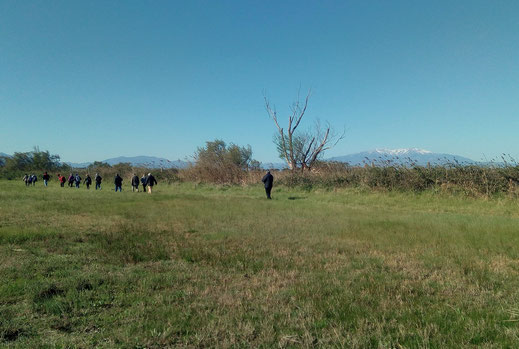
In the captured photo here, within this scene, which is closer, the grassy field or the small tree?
the grassy field

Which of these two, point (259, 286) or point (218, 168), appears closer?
point (259, 286)

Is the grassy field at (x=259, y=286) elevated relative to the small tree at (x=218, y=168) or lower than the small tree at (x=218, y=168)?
lower

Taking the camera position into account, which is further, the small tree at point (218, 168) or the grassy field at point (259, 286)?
the small tree at point (218, 168)

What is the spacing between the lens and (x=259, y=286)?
4680 millimetres

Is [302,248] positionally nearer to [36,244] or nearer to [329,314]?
[329,314]

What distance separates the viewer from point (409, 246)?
24.1ft

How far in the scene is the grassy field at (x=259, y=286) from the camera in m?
3.21

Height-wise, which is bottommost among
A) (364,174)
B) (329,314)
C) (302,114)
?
(329,314)

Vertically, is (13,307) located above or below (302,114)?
below

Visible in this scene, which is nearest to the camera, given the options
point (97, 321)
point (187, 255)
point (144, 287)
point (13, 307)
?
point (97, 321)

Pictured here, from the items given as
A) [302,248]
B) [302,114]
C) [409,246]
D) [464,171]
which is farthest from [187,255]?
[302,114]

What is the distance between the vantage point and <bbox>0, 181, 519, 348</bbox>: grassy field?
10.5ft

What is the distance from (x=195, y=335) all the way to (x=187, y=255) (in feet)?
10.9

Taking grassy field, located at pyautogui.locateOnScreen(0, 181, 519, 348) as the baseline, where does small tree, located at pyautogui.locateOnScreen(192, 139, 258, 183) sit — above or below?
above
